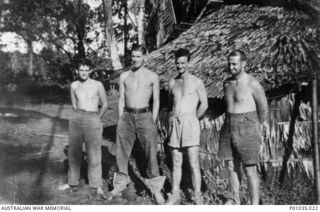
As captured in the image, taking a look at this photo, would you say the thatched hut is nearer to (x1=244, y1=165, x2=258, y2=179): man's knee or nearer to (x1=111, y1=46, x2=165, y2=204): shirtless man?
(x1=111, y1=46, x2=165, y2=204): shirtless man

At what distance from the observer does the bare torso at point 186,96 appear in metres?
4.62

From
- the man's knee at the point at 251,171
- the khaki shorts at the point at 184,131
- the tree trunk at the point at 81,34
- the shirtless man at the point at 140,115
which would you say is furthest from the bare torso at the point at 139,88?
the tree trunk at the point at 81,34

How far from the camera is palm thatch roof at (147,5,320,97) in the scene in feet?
17.5

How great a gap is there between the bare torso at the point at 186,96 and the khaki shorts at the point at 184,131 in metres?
0.08

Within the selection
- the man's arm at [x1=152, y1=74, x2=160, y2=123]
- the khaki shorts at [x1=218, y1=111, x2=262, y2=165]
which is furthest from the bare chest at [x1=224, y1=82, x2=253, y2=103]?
the man's arm at [x1=152, y1=74, x2=160, y2=123]

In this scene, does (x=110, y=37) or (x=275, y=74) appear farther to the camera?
(x=110, y=37)

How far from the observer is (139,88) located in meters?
4.89

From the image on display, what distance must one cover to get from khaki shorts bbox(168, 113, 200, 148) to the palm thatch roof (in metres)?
1.08

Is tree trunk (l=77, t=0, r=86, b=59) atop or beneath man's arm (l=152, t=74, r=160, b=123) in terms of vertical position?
atop

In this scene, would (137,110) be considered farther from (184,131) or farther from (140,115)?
(184,131)

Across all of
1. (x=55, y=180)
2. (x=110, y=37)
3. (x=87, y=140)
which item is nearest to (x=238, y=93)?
(x=87, y=140)

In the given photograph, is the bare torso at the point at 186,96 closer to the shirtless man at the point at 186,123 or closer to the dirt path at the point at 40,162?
the shirtless man at the point at 186,123

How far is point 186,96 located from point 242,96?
715 mm

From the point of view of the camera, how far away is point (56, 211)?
451cm
